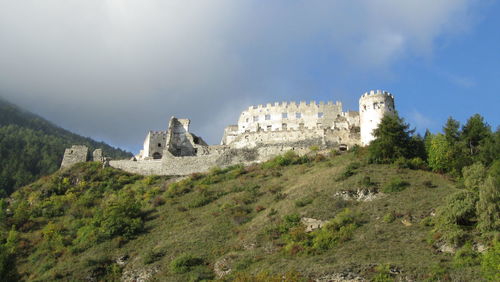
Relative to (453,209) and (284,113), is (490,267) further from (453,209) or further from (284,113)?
(284,113)

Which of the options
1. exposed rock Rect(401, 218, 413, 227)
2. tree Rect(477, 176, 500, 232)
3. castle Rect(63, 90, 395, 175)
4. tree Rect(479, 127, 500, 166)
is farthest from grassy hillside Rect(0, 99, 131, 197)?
tree Rect(477, 176, 500, 232)

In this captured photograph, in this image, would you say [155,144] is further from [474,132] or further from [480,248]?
[480,248]

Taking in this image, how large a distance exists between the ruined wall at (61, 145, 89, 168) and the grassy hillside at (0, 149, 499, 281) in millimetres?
9275

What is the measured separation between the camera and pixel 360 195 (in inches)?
1789

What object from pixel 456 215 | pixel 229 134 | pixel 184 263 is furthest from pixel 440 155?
pixel 229 134

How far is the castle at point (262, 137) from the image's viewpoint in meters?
67.2

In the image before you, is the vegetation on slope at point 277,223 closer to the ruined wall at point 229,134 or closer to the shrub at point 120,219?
the shrub at point 120,219

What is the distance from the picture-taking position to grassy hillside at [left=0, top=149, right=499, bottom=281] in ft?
112

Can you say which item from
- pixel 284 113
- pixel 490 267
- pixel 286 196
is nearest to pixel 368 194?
pixel 286 196

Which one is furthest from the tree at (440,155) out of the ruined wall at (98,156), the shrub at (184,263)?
the ruined wall at (98,156)

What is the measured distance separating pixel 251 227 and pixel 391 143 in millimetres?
18731

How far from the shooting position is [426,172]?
50.4m

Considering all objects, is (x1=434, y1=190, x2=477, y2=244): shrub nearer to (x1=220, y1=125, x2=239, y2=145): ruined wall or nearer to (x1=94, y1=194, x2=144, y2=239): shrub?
(x1=94, y1=194, x2=144, y2=239): shrub

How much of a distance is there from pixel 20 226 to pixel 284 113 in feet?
131
